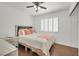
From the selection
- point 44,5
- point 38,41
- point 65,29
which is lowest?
point 38,41

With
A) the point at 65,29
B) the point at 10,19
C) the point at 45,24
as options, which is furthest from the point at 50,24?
the point at 10,19

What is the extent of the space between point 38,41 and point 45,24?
0.98ft

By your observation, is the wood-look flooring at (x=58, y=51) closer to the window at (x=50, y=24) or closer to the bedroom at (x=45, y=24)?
the bedroom at (x=45, y=24)

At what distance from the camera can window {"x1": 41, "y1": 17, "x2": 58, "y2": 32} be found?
1354 millimetres

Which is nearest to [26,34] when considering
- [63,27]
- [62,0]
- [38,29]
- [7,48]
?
[38,29]

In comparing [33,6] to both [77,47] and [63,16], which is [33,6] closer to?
[63,16]

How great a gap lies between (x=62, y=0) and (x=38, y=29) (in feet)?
1.93

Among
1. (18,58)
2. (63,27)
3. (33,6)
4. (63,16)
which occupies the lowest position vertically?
(18,58)

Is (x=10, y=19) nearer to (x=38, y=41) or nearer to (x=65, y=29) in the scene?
(x=38, y=41)

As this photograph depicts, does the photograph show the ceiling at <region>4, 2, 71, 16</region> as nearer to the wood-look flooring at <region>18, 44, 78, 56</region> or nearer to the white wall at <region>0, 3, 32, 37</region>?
the white wall at <region>0, 3, 32, 37</region>

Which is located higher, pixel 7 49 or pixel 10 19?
pixel 10 19

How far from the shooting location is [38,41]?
1.33 meters

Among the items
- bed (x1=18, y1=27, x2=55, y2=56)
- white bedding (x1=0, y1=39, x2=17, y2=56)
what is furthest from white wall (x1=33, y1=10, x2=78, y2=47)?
white bedding (x1=0, y1=39, x2=17, y2=56)

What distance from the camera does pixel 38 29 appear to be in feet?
4.60
